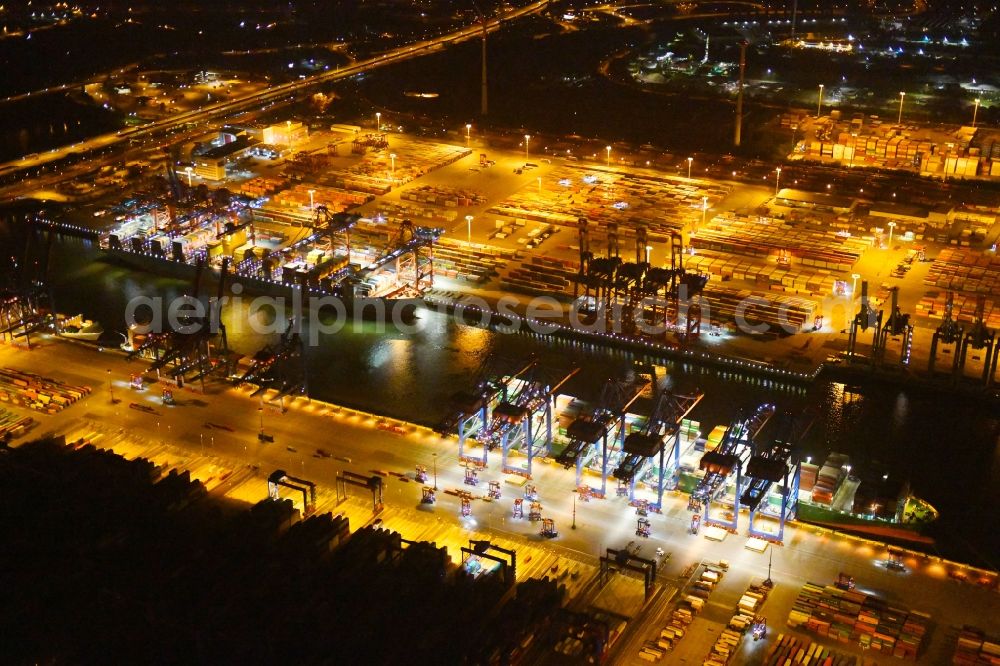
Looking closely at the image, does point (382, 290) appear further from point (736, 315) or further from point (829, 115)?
point (829, 115)

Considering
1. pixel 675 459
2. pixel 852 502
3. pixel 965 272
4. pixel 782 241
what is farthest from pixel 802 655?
pixel 782 241

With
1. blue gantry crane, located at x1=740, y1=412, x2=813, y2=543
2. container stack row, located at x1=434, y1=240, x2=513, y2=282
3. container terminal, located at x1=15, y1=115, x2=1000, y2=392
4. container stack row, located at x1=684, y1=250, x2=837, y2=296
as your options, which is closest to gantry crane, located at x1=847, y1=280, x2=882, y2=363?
container terminal, located at x1=15, y1=115, x2=1000, y2=392

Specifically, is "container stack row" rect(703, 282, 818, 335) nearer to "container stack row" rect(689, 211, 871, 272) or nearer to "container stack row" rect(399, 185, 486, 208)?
"container stack row" rect(689, 211, 871, 272)

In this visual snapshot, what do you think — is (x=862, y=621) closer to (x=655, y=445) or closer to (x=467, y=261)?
(x=655, y=445)

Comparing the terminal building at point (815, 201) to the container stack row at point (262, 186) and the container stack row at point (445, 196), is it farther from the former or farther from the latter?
the container stack row at point (262, 186)

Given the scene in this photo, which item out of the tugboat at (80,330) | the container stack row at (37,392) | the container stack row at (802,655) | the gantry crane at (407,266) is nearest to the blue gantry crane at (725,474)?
the container stack row at (802,655)
